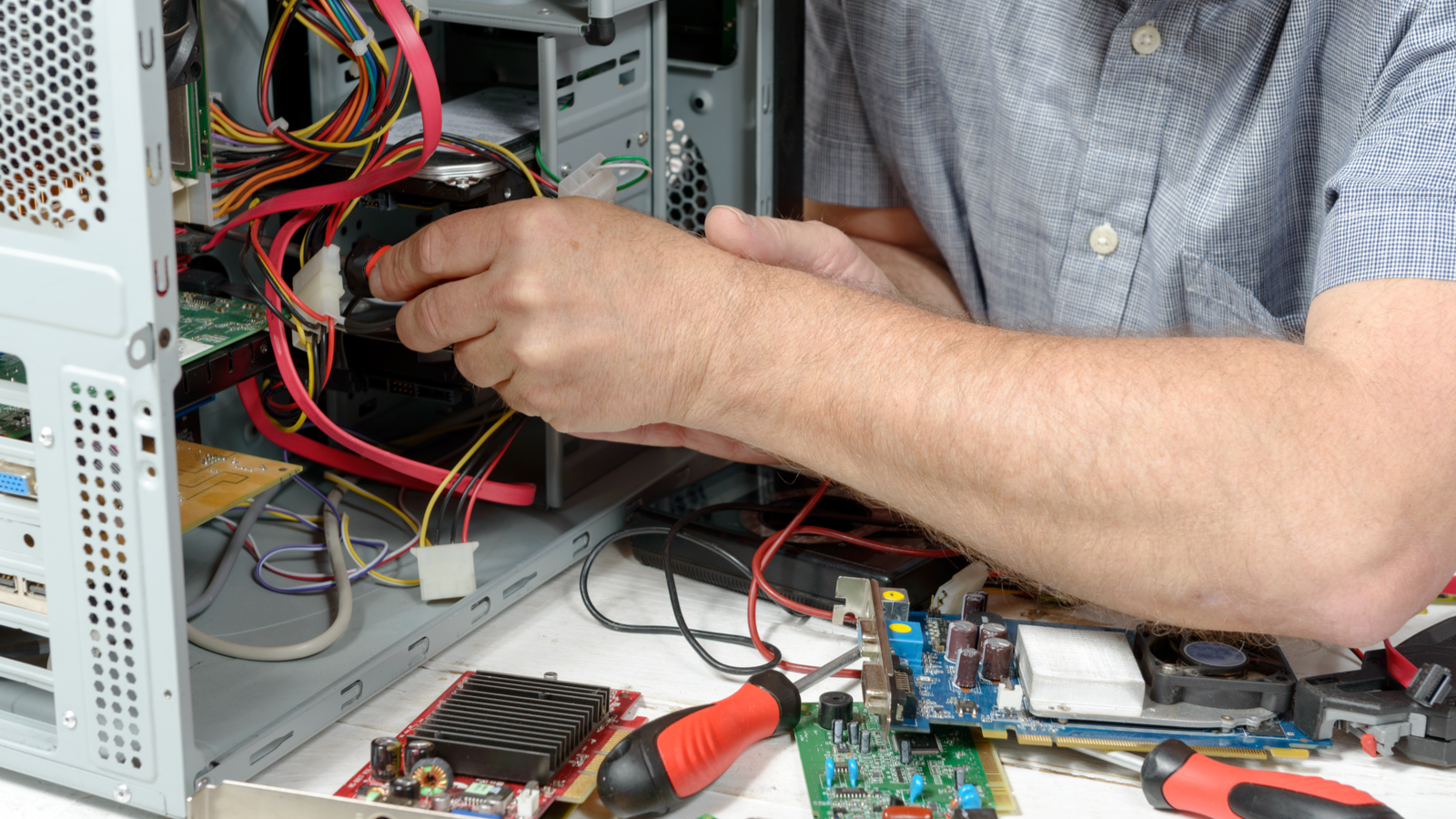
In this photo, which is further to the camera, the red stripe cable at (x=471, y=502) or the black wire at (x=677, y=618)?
the red stripe cable at (x=471, y=502)

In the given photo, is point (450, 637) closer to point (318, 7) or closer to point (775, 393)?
point (775, 393)

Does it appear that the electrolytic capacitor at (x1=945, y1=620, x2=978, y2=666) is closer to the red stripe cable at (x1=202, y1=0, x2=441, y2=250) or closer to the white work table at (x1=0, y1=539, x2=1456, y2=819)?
the white work table at (x1=0, y1=539, x2=1456, y2=819)

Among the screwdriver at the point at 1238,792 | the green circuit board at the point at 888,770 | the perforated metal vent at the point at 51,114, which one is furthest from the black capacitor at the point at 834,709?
the perforated metal vent at the point at 51,114

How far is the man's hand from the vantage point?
0.95 metres

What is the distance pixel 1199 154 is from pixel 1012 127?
23cm

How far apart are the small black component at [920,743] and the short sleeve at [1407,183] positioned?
46cm

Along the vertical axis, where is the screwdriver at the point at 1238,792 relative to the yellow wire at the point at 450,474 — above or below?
below

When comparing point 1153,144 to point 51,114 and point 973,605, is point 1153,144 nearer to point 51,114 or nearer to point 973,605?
point 973,605

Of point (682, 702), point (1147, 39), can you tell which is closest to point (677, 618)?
point (682, 702)

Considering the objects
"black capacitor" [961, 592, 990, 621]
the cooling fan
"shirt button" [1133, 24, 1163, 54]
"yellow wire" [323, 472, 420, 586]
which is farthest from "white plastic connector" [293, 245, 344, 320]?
"shirt button" [1133, 24, 1163, 54]

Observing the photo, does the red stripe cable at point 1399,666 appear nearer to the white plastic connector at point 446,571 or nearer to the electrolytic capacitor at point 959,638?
the electrolytic capacitor at point 959,638

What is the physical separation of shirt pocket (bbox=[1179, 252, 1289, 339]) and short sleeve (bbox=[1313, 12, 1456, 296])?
27 centimetres

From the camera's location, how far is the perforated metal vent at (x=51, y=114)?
2.11ft

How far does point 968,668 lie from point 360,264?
0.60 meters
